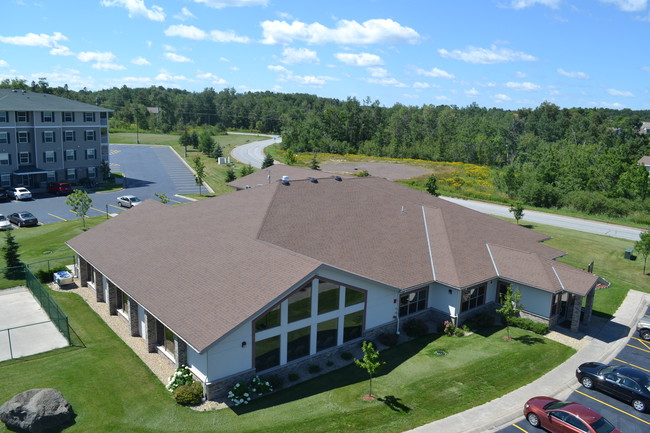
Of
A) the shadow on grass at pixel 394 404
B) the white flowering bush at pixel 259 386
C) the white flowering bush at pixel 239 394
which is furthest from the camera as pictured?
the white flowering bush at pixel 259 386

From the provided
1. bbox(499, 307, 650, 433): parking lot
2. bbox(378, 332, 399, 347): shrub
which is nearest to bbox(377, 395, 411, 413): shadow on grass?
bbox(499, 307, 650, 433): parking lot

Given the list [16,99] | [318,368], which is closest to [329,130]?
[16,99]

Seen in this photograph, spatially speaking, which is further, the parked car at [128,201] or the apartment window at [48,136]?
the apartment window at [48,136]

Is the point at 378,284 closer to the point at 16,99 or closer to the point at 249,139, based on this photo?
the point at 16,99

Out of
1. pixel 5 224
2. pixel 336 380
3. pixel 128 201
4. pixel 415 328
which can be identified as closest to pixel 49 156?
pixel 128 201

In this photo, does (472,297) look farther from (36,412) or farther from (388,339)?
(36,412)

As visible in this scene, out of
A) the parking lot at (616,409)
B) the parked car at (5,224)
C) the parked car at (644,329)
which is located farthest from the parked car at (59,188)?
the parked car at (644,329)

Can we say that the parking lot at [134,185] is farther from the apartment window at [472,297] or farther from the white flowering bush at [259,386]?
the apartment window at [472,297]
